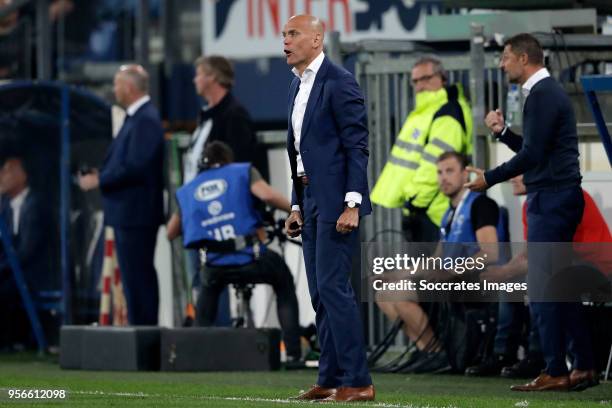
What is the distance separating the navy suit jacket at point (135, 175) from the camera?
14750mm

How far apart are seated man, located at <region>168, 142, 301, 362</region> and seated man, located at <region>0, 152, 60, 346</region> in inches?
111

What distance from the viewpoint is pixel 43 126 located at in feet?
55.1

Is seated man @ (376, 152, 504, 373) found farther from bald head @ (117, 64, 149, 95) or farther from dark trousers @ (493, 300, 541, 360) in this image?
bald head @ (117, 64, 149, 95)

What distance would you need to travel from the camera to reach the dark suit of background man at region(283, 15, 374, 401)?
1015 cm

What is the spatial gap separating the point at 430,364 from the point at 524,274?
1499mm

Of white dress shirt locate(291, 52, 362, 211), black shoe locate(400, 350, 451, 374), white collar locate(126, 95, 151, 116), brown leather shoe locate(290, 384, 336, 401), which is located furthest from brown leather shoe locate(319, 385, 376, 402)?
white collar locate(126, 95, 151, 116)

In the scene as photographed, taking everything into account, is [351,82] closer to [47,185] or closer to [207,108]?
[207,108]

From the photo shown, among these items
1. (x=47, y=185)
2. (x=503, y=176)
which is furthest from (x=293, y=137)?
(x=47, y=185)

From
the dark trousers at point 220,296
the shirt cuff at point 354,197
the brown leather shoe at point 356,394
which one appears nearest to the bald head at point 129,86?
the dark trousers at point 220,296

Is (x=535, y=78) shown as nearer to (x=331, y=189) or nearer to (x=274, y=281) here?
(x=331, y=189)

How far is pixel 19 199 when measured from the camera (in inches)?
652

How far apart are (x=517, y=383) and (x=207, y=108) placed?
388 centimetres

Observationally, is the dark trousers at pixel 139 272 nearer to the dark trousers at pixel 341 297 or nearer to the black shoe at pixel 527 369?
the black shoe at pixel 527 369

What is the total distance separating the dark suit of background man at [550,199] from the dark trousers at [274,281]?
2.89 metres
